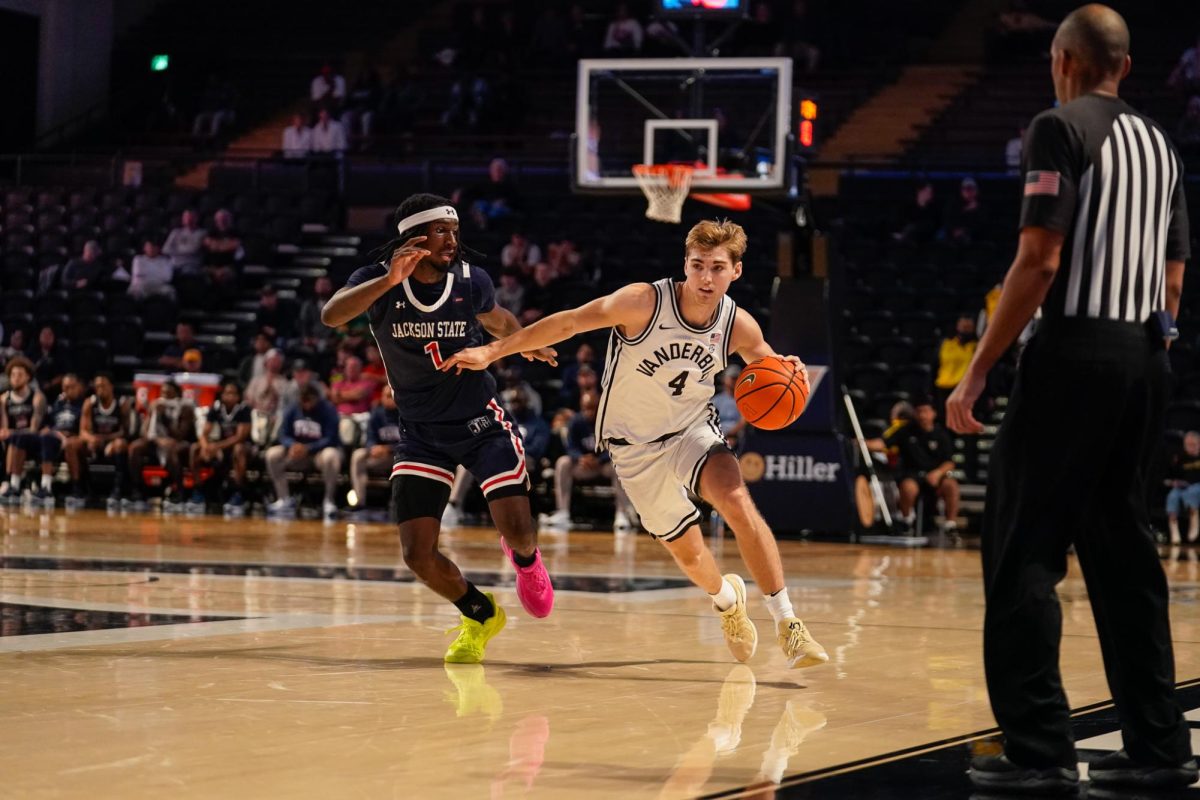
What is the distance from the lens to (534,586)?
6.55m

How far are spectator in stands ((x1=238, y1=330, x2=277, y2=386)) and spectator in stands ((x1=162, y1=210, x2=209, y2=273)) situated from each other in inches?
114

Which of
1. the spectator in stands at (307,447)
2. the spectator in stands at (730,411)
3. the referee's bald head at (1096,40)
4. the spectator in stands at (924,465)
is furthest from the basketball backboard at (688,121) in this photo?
the referee's bald head at (1096,40)

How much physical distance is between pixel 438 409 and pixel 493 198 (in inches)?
539

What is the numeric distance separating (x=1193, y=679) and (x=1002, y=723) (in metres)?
2.33

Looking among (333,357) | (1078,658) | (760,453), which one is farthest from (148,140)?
(1078,658)

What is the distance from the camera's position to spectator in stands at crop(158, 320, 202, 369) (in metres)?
17.8

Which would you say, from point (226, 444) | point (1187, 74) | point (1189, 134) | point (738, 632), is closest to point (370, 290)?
point (738, 632)

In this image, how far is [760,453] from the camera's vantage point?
1414cm

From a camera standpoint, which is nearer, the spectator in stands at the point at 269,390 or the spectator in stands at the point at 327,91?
the spectator in stands at the point at 269,390

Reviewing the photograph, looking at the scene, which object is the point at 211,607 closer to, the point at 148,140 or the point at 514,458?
the point at 514,458

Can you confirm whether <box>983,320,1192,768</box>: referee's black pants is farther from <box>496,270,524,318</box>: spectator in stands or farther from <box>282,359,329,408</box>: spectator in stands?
<box>496,270,524,318</box>: spectator in stands

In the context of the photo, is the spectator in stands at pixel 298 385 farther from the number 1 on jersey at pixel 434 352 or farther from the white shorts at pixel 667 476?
the white shorts at pixel 667 476

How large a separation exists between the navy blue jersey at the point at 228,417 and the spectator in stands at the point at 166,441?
344 millimetres

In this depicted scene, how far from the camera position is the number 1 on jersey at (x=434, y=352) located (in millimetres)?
6324
